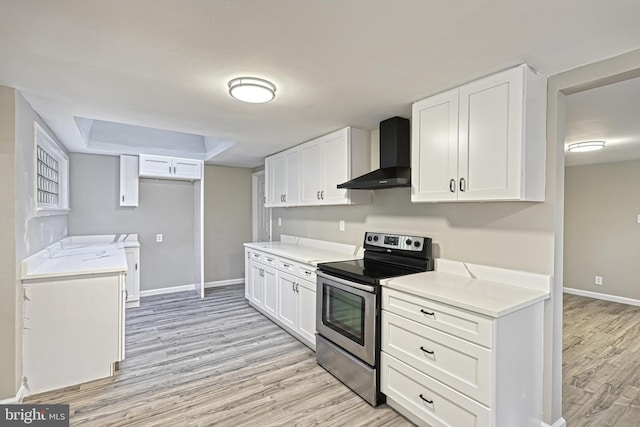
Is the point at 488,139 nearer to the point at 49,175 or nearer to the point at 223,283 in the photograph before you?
the point at 49,175

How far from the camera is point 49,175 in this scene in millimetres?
3430

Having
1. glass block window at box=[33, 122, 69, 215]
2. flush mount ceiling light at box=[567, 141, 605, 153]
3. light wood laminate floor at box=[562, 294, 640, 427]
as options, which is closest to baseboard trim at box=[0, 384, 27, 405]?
glass block window at box=[33, 122, 69, 215]

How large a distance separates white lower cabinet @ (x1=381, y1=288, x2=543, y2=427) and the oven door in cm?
13

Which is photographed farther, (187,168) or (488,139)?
(187,168)

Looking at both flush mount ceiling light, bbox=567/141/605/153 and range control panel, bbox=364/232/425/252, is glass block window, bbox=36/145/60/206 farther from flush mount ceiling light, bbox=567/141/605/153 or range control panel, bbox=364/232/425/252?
flush mount ceiling light, bbox=567/141/605/153

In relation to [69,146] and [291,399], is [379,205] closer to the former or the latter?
[291,399]

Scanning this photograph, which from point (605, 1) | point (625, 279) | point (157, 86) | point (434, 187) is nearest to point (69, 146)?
point (157, 86)

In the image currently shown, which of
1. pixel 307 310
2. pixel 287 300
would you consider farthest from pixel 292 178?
pixel 307 310

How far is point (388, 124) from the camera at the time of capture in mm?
2836

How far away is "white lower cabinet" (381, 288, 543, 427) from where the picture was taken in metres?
1.62

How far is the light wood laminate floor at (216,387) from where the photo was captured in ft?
6.90

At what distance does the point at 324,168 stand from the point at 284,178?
0.94 m

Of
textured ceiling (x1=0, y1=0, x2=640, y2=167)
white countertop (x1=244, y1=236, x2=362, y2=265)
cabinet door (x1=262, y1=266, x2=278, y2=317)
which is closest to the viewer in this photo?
textured ceiling (x1=0, y1=0, x2=640, y2=167)

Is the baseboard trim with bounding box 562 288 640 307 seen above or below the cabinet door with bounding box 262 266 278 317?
below
